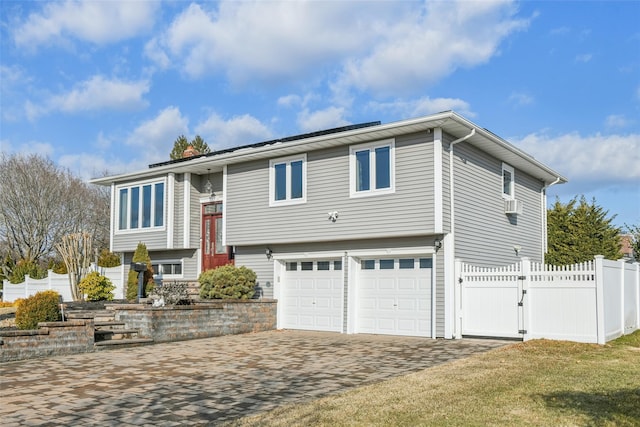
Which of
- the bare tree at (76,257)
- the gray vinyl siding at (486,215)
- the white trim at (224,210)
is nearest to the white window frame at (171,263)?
the white trim at (224,210)

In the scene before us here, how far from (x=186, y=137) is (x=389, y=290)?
3101 centimetres

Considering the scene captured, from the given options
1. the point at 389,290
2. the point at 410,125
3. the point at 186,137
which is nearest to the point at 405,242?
the point at 389,290

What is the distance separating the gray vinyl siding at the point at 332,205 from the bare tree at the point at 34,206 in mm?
19444

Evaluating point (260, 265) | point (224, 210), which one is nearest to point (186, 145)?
point (224, 210)

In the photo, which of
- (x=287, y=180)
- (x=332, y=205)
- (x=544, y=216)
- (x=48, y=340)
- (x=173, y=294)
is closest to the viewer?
(x=48, y=340)

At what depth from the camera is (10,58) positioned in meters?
15.2

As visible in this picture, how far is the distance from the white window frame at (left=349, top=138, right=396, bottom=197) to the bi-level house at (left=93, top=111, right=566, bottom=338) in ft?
0.10

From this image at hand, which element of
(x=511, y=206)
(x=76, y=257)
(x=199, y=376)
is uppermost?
(x=511, y=206)

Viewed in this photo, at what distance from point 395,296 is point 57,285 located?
1422 centimetres

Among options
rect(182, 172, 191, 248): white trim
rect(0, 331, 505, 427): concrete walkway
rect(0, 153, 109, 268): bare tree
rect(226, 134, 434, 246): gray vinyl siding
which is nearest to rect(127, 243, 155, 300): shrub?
rect(182, 172, 191, 248): white trim

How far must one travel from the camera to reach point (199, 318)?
1527cm

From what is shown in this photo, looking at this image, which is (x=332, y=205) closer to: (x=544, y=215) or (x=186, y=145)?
(x=544, y=215)

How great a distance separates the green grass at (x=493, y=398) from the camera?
20.6ft

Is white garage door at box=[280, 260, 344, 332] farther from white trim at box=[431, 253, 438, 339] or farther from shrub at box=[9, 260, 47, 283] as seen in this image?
shrub at box=[9, 260, 47, 283]
